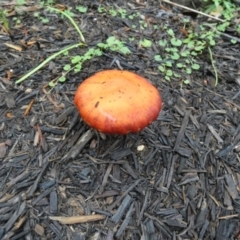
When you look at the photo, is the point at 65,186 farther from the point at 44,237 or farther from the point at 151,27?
the point at 151,27

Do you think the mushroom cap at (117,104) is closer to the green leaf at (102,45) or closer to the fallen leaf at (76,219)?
the fallen leaf at (76,219)

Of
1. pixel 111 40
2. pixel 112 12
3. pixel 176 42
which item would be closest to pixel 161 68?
pixel 176 42

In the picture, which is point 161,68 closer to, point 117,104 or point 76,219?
point 117,104

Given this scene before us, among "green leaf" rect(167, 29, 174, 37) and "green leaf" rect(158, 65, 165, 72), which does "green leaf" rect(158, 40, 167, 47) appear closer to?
"green leaf" rect(167, 29, 174, 37)

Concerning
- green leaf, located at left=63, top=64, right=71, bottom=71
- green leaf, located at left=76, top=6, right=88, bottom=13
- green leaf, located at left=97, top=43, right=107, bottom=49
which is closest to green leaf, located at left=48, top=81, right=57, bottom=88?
green leaf, located at left=63, top=64, right=71, bottom=71

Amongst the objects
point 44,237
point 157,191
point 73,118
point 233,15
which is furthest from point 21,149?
point 233,15

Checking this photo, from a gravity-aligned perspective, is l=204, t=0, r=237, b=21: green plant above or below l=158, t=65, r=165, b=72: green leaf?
above

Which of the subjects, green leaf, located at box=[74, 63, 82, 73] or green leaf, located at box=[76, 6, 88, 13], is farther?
green leaf, located at box=[76, 6, 88, 13]

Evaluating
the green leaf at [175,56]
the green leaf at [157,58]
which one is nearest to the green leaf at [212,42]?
the green leaf at [175,56]
